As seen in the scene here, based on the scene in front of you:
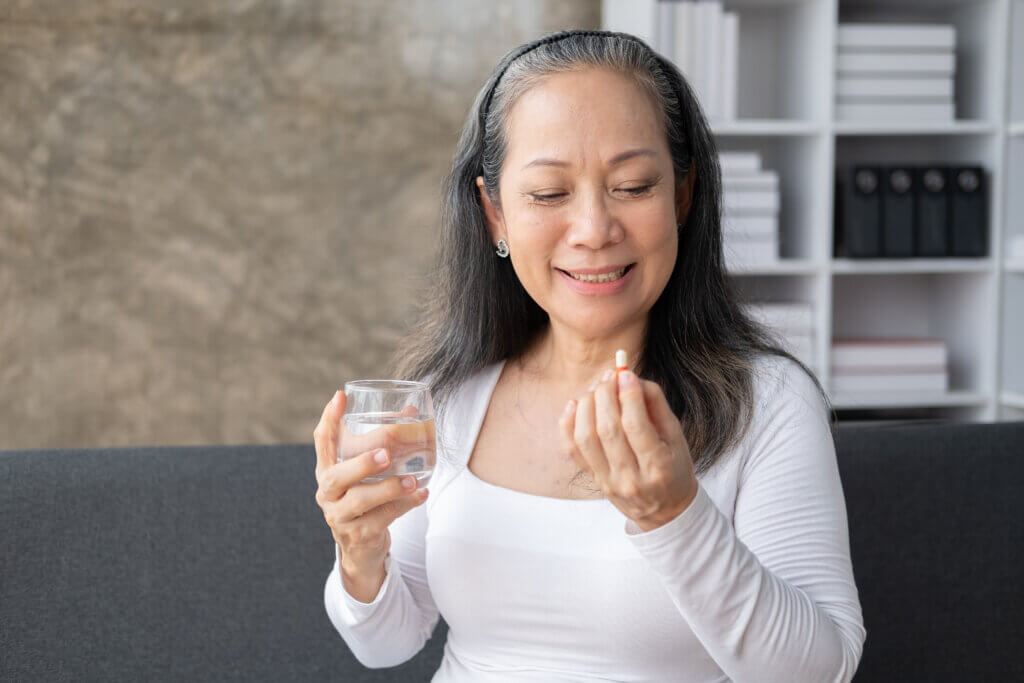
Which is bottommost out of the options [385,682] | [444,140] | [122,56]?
[385,682]

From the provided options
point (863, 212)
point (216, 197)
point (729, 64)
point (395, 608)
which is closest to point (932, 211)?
point (863, 212)

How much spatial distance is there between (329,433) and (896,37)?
8.44 feet

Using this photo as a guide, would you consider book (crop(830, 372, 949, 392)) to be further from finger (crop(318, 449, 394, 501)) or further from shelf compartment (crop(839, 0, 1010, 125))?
finger (crop(318, 449, 394, 501))

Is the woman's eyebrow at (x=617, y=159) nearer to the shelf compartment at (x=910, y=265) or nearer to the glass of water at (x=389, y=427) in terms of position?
the glass of water at (x=389, y=427)

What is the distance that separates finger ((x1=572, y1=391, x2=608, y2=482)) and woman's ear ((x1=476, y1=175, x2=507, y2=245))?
578 mm

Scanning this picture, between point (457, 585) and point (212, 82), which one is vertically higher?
point (212, 82)

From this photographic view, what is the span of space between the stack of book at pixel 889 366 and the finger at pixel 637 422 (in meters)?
2.36

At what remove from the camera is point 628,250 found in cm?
131

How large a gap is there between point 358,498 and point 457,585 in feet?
0.99

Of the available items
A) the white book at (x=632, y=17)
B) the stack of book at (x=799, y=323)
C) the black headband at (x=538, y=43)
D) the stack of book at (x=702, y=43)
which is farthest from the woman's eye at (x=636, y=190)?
the stack of book at (x=799, y=323)

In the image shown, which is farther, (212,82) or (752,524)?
(212,82)

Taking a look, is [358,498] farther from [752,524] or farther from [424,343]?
[424,343]

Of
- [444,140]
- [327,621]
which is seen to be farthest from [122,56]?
[327,621]

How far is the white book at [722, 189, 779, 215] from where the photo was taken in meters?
3.06
